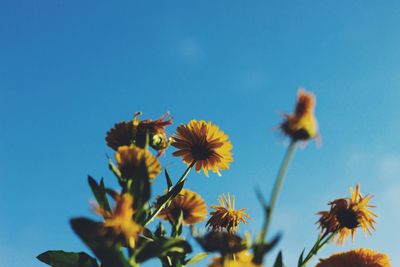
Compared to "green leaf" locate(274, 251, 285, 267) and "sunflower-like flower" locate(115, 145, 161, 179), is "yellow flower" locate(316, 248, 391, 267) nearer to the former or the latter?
"green leaf" locate(274, 251, 285, 267)

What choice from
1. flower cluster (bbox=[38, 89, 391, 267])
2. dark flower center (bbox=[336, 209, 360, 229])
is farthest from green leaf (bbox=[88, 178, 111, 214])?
dark flower center (bbox=[336, 209, 360, 229])

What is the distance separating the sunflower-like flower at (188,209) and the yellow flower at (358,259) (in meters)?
0.75

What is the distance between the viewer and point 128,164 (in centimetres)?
161

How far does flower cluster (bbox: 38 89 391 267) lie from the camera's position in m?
1.21

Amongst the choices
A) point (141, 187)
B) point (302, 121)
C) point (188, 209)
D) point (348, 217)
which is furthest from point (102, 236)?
point (348, 217)

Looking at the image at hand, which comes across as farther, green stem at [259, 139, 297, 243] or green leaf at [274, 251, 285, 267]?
green leaf at [274, 251, 285, 267]

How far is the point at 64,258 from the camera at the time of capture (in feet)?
6.49

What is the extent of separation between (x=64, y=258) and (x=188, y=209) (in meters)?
0.84

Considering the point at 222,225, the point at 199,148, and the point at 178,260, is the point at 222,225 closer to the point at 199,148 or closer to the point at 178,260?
the point at 199,148

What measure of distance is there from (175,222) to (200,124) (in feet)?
1.95

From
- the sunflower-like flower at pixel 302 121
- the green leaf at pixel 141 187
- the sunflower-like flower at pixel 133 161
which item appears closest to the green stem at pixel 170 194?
the sunflower-like flower at pixel 133 161

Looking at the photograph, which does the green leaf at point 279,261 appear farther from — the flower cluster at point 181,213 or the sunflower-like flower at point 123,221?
the sunflower-like flower at point 123,221

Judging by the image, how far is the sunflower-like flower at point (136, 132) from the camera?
217cm

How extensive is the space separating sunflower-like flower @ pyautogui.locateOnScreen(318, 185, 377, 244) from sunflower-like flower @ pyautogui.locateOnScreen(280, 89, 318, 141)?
50.4 inches
